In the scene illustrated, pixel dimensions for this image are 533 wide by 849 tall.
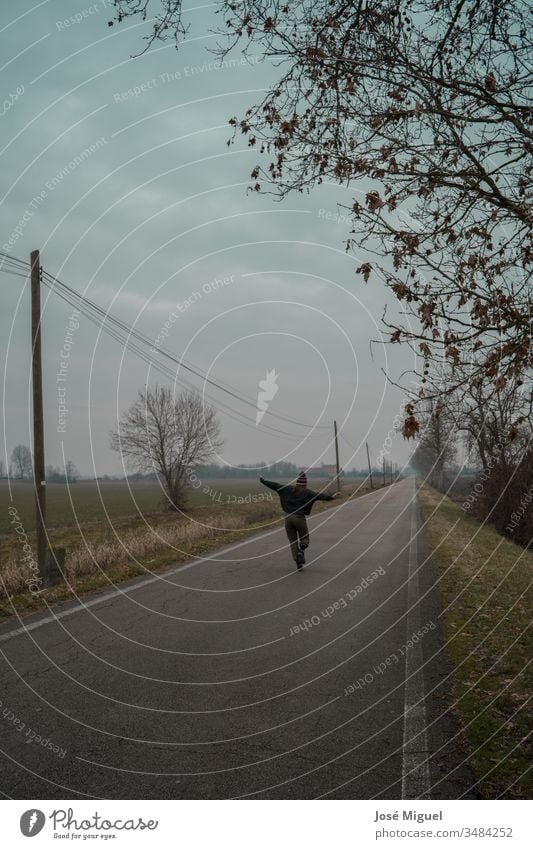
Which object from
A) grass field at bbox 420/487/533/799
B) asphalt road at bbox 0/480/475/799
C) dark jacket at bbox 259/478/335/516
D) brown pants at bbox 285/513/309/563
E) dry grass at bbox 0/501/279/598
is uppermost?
dark jacket at bbox 259/478/335/516

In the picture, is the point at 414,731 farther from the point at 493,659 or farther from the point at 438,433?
the point at 438,433

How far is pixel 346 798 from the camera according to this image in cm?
333

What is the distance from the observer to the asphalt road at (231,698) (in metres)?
3.53

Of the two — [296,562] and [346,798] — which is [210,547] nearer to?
[296,562]

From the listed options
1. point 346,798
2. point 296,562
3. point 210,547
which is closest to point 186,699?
point 346,798

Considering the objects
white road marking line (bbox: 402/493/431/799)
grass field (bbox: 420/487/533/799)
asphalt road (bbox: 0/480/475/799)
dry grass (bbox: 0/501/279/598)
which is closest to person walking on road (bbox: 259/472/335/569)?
asphalt road (bbox: 0/480/475/799)

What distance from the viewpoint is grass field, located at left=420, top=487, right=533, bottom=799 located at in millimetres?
3811

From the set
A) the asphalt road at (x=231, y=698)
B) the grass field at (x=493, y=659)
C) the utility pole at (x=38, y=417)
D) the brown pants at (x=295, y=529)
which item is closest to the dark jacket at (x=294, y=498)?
the brown pants at (x=295, y=529)

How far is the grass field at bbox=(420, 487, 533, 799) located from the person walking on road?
264cm

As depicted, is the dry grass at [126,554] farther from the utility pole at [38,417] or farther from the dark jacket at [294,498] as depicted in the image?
the dark jacket at [294,498]

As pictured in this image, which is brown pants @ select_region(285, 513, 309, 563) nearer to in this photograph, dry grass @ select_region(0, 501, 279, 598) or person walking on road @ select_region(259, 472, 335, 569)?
person walking on road @ select_region(259, 472, 335, 569)

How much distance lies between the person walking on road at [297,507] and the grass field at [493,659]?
2.64 meters

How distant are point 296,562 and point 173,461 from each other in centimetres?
2464

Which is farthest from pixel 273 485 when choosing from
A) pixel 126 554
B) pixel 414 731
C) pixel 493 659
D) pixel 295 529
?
pixel 414 731
